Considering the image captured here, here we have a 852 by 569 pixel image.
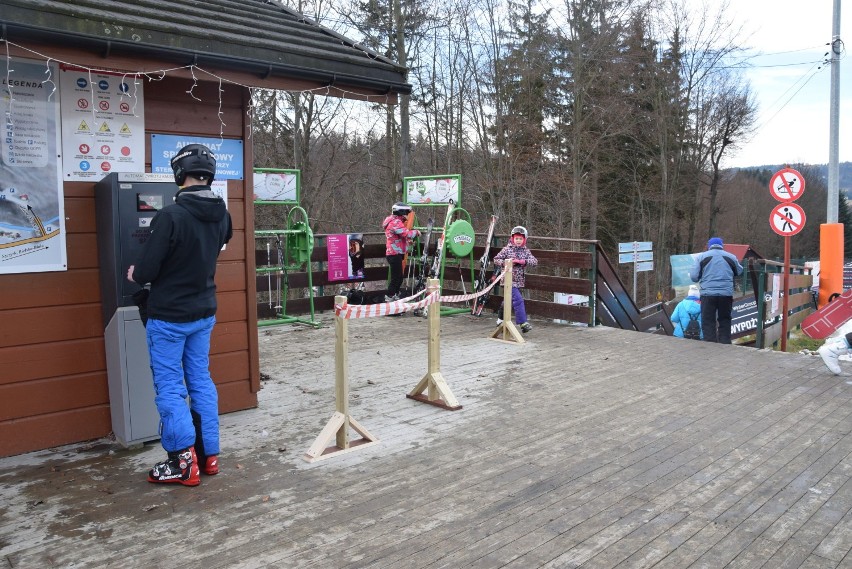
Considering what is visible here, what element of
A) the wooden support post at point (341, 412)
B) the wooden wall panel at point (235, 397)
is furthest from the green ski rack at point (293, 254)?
the wooden support post at point (341, 412)

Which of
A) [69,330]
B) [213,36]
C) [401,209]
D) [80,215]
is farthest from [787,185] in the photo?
[69,330]

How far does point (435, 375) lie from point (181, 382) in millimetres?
2209

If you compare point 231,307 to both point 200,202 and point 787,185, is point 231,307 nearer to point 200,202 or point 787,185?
point 200,202

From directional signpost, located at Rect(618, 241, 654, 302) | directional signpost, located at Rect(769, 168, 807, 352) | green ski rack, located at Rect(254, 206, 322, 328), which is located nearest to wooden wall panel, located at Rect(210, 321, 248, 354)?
green ski rack, located at Rect(254, 206, 322, 328)

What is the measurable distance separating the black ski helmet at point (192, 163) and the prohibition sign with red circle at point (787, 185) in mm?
8386

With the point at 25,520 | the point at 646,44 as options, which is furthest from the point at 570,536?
the point at 646,44

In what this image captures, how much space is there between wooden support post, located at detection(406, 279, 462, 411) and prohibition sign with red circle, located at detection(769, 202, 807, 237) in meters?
6.42

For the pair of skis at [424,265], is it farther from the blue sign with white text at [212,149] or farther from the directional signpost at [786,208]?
the blue sign with white text at [212,149]

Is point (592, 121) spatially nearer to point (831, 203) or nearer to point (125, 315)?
point (831, 203)

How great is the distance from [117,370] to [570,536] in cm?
306

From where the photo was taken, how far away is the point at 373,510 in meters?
3.53

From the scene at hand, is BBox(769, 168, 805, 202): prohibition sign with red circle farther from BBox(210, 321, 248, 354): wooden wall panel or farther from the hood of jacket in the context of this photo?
the hood of jacket

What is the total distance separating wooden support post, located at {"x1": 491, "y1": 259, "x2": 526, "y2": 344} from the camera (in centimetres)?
774

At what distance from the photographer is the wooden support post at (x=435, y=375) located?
17.5 ft
